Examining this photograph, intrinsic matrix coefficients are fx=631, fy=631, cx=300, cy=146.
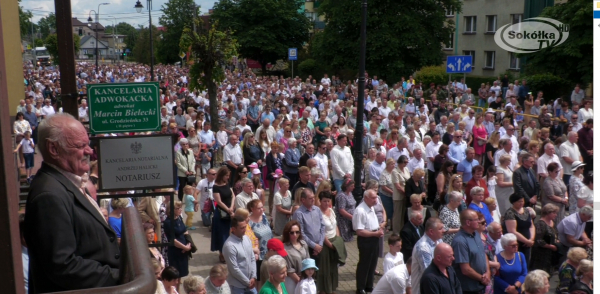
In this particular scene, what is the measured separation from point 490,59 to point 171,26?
53342mm

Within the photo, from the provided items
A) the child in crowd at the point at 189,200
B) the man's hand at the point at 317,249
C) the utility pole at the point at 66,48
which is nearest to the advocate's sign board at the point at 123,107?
the utility pole at the point at 66,48

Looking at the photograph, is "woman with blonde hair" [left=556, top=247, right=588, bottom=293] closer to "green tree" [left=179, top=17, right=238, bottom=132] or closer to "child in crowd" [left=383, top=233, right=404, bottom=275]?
"child in crowd" [left=383, top=233, right=404, bottom=275]

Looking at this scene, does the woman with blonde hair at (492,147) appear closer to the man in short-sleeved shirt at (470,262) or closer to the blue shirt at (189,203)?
the blue shirt at (189,203)

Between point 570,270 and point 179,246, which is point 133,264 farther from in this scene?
point 570,270

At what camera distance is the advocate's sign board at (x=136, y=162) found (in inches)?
221

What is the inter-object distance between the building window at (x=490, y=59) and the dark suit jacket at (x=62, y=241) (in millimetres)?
47933

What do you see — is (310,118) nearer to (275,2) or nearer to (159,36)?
(275,2)

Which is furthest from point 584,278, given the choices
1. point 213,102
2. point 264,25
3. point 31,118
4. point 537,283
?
point 264,25

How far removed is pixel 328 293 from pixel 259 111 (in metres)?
12.3

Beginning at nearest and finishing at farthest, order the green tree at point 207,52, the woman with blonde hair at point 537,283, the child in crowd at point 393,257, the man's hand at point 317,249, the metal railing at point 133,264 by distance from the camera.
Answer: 1. the metal railing at point 133,264
2. the woman with blonde hair at point 537,283
3. the child in crowd at point 393,257
4. the man's hand at point 317,249
5. the green tree at point 207,52

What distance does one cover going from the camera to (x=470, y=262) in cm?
753

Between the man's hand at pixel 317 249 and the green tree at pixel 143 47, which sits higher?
the green tree at pixel 143 47

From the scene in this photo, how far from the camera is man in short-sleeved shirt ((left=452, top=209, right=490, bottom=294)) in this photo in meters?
7.48

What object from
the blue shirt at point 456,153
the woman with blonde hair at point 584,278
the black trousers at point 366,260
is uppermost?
the blue shirt at point 456,153
